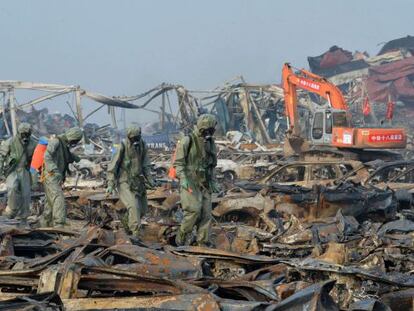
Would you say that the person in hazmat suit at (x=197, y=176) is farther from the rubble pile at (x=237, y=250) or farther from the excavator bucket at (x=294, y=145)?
the excavator bucket at (x=294, y=145)

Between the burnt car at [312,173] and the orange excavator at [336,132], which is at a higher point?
the orange excavator at [336,132]

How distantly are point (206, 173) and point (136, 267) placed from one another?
3880mm

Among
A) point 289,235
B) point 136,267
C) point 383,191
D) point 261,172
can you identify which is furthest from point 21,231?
point 261,172

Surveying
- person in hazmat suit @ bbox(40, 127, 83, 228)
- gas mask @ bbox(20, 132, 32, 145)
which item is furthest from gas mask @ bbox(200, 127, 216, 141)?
gas mask @ bbox(20, 132, 32, 145)

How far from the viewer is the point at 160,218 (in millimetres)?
11953

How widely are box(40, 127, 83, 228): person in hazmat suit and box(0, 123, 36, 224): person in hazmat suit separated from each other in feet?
3.60

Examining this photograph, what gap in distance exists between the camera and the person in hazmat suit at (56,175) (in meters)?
10.5

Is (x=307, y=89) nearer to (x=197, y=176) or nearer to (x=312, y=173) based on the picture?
(x=312, y=173)

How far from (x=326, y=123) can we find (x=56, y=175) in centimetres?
1220

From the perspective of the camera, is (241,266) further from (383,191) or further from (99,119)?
(99,119)

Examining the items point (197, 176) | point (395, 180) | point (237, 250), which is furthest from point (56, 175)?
point (395, 180)

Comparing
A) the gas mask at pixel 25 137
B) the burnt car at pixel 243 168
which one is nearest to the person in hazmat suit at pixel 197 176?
the gas mask at pixel 25 137

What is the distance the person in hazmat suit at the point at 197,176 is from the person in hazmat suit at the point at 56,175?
6.24 ft

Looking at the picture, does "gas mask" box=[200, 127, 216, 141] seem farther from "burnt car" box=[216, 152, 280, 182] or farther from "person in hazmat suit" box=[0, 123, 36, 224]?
"burnt car" box=[216, 152, 280, 182]
